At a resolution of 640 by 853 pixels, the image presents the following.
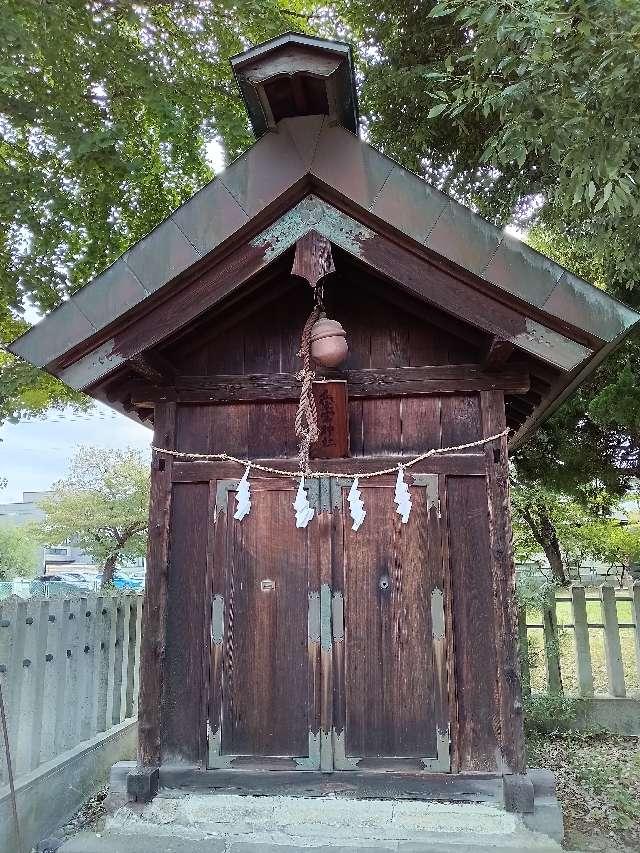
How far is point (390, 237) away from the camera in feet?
11.1

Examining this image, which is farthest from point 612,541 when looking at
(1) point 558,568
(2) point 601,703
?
(2) point 601,703

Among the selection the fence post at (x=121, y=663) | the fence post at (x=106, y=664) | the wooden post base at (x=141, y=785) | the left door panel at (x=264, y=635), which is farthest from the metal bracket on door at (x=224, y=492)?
the fence post at (x=121, y=663)

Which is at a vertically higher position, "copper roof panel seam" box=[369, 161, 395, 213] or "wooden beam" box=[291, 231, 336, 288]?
"copper roof panel seam" box=[369, 161, 395, 213]

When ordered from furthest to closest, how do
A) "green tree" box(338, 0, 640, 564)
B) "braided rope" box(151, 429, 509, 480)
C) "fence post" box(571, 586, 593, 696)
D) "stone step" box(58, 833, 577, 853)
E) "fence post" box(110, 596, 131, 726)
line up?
"fence post" box(571, 586, 593, 696) < "fence post" box(110, 596, 131, 726) < "green tree" box(338, 0, 640, 564) < "braided rope" box(151, 429, 509, 480) < "stone step" box(58, 833, 577, 853)

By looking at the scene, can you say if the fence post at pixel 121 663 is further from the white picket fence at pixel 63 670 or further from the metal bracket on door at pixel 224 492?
the metal bracket on door at pixel 224 492

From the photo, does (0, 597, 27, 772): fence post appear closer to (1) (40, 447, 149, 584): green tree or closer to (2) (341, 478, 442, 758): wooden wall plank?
(2) (341, 478, 442, 758): wooden wall plank

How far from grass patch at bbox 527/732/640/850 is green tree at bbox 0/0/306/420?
8.10m

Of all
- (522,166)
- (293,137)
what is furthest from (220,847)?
(522,166)

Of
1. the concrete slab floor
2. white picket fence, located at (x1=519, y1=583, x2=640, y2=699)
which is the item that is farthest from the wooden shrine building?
white picket fence, located at (x1=519, y1=583, x2=640, y2=699)

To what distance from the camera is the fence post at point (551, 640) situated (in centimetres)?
679

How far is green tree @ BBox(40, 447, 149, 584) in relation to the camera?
23.0m

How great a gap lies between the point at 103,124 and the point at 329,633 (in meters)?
7.94

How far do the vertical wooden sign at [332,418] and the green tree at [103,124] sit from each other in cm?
558

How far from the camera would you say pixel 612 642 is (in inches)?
267
